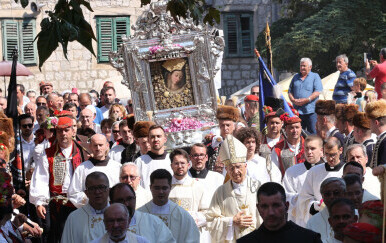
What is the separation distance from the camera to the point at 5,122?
472 inches

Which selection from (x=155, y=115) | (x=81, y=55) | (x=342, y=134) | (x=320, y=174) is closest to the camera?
(x=320, y=174)

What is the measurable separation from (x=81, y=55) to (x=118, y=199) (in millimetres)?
17626

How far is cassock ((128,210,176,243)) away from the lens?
28.6ft

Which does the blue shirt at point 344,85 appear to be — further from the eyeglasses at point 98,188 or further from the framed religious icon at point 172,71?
the eyeglasses at point 98,188

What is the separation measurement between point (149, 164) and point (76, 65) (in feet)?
46.9

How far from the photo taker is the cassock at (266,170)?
37.6 ft

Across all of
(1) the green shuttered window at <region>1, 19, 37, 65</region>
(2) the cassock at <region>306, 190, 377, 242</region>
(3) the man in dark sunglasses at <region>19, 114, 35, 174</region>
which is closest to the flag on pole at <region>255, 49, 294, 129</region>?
(3) the man in dark sunglasses at <region>19, 114, 35, 174</region>

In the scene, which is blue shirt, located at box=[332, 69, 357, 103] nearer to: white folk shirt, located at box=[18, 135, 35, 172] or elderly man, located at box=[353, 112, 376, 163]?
elderly man, located at box=[353, 112, 376, 163]

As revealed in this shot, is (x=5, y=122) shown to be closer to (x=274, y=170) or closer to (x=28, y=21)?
(x=274, y=170)

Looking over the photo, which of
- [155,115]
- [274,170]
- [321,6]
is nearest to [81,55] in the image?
[321,6]

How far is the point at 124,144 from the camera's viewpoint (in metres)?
13.2

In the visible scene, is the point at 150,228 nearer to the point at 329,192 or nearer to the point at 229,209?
the point at 329,192

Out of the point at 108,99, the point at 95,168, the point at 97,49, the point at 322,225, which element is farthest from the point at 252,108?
the point at 97,49

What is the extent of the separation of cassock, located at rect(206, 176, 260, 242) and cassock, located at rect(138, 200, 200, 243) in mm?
895
